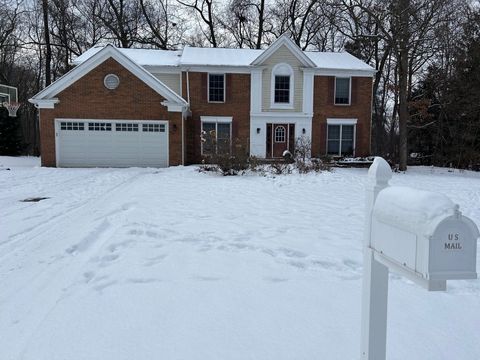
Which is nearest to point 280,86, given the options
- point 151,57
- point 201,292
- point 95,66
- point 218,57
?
point 218,57

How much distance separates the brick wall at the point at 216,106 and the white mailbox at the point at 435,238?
19.8m

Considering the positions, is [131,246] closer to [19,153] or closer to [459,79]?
[459,79]

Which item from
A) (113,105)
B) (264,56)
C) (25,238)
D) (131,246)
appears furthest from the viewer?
(264,56)

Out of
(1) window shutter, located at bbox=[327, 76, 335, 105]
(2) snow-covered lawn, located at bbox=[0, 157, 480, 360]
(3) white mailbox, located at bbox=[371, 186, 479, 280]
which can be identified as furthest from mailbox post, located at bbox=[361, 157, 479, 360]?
(1) window shutter, located at bbox=[327, 76, 335, 105]

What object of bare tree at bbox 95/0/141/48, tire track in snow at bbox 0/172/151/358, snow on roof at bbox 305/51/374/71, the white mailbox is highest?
bare tree at bbox 95/0/141/48

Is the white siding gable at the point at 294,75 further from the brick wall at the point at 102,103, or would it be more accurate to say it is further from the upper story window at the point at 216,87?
the brick wall at the point at 102,103

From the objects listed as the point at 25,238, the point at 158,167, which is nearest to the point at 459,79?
the point at 158,167

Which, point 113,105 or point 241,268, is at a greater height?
point 113,105

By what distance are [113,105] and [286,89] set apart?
29.5 ft

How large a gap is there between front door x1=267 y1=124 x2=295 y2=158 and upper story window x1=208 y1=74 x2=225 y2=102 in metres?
3.08

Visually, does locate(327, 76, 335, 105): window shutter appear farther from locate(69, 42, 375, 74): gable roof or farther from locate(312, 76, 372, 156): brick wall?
locate(69, 42, 375, 74): gable roof

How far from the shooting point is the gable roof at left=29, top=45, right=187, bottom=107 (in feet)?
58.4

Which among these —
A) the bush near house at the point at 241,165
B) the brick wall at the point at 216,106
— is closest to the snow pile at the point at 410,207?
the bush near house at the point at 241,165

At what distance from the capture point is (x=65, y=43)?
29.7m
